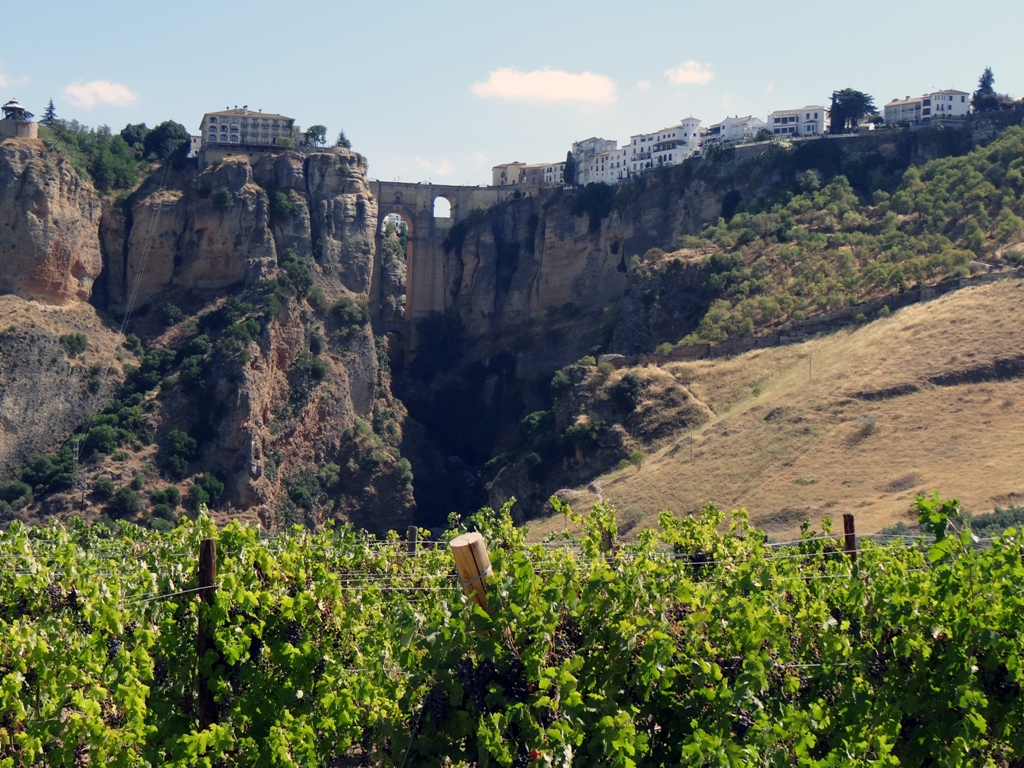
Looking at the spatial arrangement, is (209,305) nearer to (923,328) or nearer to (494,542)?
(923,328)

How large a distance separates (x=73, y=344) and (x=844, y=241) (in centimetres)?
3586

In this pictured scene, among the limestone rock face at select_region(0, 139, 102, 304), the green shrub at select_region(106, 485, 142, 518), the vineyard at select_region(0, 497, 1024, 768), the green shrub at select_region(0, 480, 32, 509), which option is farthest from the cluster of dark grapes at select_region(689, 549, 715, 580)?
the limestone rock face at select_region(0, 139, 102, 304)

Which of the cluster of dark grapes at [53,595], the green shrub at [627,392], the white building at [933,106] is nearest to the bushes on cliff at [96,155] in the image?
the green shrub at [627,392]

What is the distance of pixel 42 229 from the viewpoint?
5659 cm

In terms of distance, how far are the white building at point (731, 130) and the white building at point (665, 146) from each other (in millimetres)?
703

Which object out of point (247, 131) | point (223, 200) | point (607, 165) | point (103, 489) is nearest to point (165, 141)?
point (247, 131)

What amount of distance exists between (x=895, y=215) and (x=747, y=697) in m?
51.8

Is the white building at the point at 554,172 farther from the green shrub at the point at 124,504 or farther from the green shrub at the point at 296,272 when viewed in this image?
the green shrub at the point at 124,504

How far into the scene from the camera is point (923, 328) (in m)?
47.1

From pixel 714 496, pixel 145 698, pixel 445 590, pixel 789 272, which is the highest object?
pixel 789 272

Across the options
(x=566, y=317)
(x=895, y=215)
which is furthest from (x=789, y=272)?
(x=566, y=317)

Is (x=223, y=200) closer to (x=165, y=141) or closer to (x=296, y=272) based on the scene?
(x=296, y=272)

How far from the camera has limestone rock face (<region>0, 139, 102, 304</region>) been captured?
55656 millimetres

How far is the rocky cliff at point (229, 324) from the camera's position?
53.8 meters
